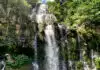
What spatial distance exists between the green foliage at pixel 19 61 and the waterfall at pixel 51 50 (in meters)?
1.12

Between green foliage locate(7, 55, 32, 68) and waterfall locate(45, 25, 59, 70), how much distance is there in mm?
1119

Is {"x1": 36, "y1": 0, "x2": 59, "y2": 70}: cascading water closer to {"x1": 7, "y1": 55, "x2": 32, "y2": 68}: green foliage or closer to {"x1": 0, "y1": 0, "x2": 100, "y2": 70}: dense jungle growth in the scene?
{"x1": 0, "y1": 0, "x2": 100, "y2": 70}: dense jungle growth

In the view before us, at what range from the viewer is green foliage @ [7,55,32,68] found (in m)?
9.88

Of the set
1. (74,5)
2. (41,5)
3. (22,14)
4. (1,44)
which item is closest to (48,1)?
(41,5)

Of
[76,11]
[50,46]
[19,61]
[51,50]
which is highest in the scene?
[76,11]

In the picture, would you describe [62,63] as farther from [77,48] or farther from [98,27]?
[98,27]

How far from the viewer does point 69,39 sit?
36.7 feet

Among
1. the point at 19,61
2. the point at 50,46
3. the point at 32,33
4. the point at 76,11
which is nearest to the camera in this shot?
the point at 19,61

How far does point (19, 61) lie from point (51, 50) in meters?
1.99

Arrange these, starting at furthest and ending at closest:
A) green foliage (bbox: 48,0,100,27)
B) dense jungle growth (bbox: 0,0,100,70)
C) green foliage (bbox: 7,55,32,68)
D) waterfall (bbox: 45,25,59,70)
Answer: green foliage (bbox: 48,0,100,27), waterfall (bbox: 45,25,59,70), dense jungle growth (bbox: 0,0,100,70), green foliage (bbox: 7,55,32,68)

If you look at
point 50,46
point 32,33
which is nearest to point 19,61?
point 32,33

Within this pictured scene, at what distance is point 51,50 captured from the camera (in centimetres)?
1103

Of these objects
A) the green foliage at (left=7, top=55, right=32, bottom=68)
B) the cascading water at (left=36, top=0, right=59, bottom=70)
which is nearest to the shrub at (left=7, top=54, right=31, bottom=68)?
the green foliage at (left=7, top=55, right=32, bottom=68)

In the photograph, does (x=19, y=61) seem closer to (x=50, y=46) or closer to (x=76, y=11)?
(x=50, y=46)
